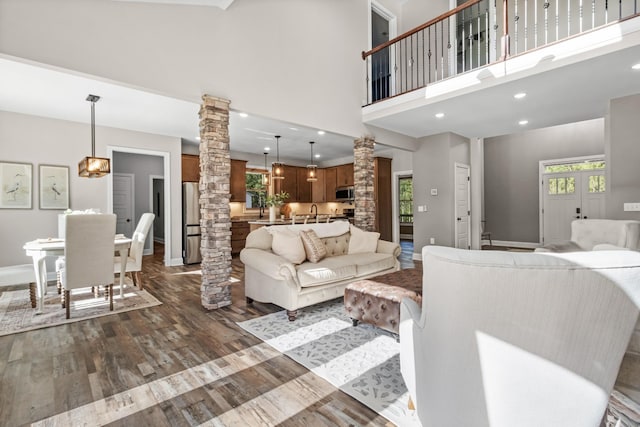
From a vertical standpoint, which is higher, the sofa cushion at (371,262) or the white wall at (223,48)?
the white wall at (223,48)

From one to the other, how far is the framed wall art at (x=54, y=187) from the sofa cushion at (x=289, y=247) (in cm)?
401

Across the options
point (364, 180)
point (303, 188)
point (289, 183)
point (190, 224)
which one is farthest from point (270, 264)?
point (303, 188)

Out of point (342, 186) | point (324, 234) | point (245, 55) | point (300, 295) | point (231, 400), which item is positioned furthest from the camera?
point (342, 186)

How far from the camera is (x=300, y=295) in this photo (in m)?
3.26

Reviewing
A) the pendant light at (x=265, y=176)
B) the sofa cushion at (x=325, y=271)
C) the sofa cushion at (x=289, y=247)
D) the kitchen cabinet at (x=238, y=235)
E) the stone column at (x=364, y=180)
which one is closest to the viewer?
the sofa cushion at (x=325, y=271)

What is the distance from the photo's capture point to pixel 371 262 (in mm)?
4070

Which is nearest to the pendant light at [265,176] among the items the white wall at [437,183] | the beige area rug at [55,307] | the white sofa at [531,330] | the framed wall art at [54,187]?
the white wall at [437,183]

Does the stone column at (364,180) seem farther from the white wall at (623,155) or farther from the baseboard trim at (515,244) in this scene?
the baseboard trim at (515,244)

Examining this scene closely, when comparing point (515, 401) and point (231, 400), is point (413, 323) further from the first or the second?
point (231, 400)

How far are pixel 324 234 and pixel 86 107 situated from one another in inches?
158

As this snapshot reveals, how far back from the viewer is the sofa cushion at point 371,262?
12.9 feet

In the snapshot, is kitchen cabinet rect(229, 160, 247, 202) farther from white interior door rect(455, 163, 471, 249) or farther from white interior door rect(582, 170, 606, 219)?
white interior door rect(582, 170, 606, 219)

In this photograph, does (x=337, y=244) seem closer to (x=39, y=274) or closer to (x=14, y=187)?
(x=39, y=274)

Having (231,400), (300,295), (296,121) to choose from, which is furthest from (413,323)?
(296,121)
